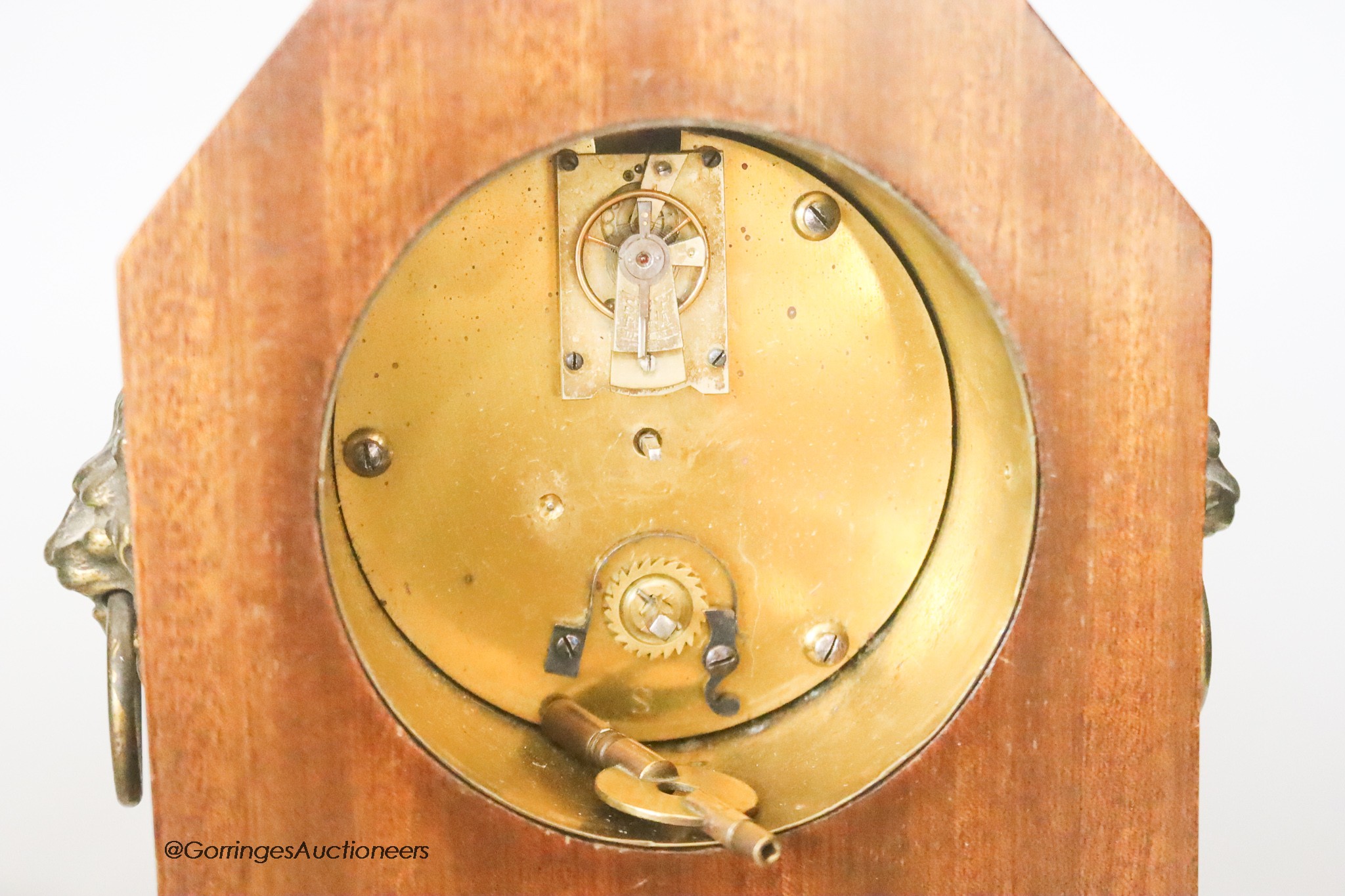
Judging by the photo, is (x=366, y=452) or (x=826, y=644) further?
(x=826, y=644)

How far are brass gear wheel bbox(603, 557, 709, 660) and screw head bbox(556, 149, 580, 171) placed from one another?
34cm

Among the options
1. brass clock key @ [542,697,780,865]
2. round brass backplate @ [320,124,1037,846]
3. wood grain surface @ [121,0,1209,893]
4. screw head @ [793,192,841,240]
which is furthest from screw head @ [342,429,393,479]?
screw head @ [793,192,841,240]

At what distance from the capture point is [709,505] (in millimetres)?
1265

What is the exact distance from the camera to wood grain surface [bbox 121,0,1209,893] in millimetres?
979

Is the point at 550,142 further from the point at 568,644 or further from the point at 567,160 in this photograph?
the point at 568,644

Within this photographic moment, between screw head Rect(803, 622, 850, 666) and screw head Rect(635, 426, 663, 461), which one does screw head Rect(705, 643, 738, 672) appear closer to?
screw head Rect(803, 622, 850, 666)

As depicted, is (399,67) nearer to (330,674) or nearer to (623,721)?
(330,674)

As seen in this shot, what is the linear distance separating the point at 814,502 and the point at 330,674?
46 cm

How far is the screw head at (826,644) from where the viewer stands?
1279mm

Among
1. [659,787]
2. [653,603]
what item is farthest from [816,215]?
[659,787]

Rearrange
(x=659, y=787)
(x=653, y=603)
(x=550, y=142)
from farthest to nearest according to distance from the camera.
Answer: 1. (x=653, y=603)
2. (x=659, y=787)
3. (x=550, y=142)

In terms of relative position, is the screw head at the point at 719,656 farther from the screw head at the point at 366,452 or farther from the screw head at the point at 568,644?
the screw head at the point at 366,452

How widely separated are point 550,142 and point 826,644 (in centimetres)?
53

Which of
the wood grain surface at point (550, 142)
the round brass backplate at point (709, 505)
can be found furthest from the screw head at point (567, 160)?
the wood grain surface at point (550, 142)
